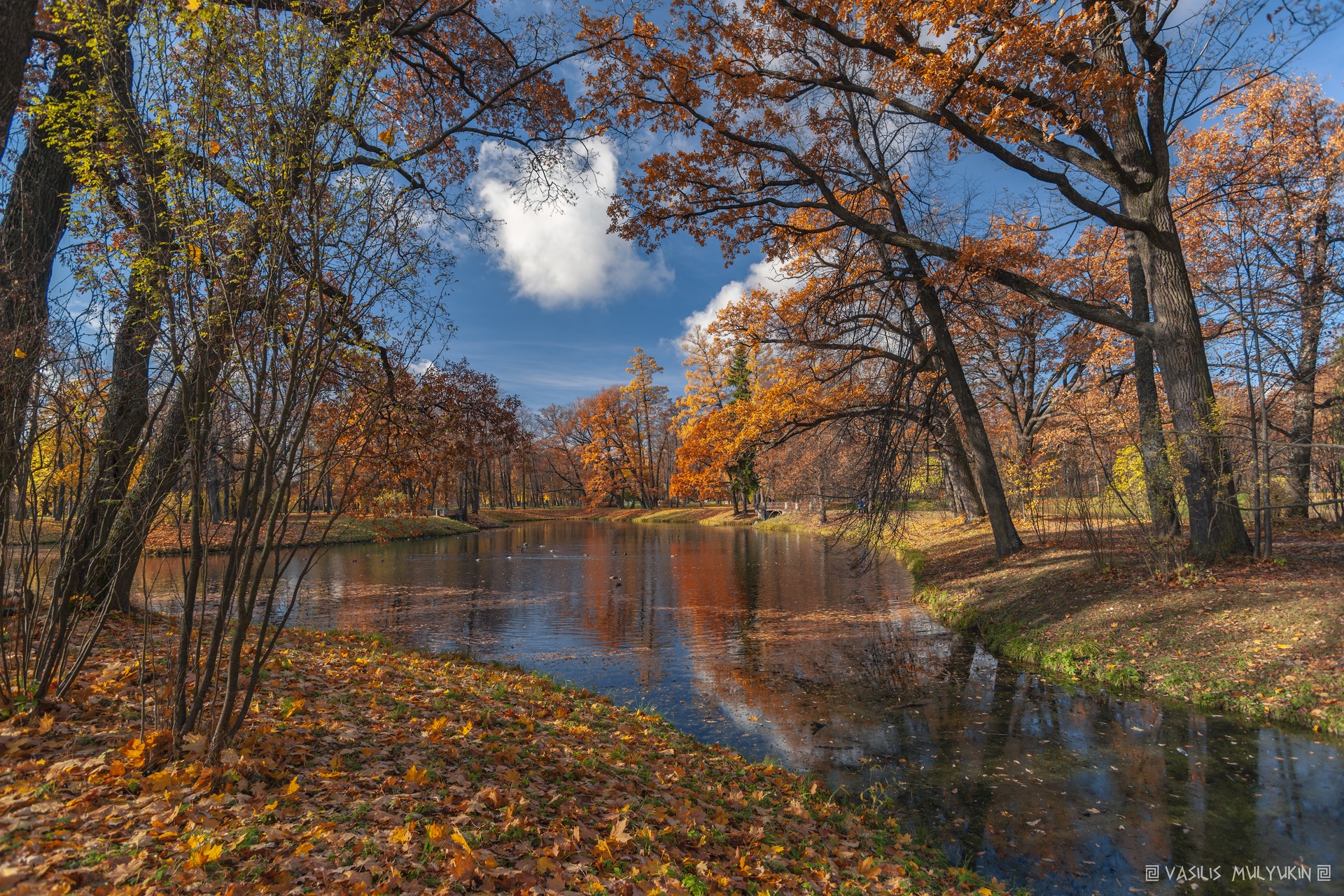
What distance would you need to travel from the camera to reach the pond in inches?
181

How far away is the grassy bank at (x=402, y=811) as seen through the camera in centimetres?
281

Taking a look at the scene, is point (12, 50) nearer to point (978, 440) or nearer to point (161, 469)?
point (161, 469)

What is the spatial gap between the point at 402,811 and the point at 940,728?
20.0 ft

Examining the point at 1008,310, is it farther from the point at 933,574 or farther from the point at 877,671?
the point at 877,671

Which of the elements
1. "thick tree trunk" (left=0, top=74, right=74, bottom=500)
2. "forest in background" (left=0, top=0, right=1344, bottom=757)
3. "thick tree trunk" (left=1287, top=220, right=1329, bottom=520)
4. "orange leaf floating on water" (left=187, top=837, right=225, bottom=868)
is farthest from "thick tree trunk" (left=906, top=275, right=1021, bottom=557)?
"orange leaf floating on water" (left=187, top=837, right=225, bottom=868)

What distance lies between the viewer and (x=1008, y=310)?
17484 millimetres

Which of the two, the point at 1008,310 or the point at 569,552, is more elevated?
the point at 1008,310

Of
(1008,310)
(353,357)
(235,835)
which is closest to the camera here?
(235,835)

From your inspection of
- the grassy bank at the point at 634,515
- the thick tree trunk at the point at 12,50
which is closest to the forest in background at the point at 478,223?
the thick tree trunk at the point at 12,50

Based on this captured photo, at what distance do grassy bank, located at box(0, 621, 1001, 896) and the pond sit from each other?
101 centimetres

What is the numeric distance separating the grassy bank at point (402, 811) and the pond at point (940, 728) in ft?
3.30

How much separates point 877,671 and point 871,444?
531cm

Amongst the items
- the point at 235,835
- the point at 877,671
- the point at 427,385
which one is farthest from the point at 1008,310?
the point at 235,835

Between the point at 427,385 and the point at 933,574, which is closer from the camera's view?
the point at 427,385
